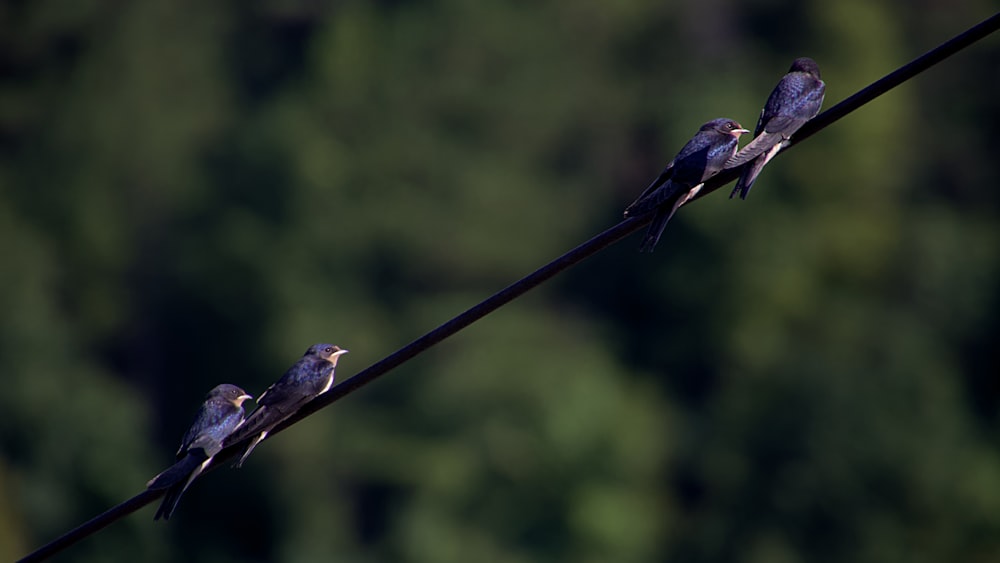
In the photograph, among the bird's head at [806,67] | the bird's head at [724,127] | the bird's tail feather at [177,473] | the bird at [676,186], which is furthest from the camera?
the bird's head at [806,67]

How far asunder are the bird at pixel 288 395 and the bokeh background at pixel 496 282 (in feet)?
128

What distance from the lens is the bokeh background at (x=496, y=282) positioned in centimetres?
5384

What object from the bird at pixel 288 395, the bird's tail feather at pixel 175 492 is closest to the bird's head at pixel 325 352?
the bird at pixel 288 395

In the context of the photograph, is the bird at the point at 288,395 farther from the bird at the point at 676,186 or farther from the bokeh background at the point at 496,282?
the bokeh background at the point at 496,282

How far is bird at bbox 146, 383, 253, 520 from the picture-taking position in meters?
8.56

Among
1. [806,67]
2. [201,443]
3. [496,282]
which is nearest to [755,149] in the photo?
[806,67]

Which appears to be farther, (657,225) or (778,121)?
(778,121)

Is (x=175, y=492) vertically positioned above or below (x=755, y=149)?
below

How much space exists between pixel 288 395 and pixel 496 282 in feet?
173

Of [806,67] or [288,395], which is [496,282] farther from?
[288,395]

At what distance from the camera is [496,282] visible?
61.7 metres

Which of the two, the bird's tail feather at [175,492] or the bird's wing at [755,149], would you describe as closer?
the bird's tail feather at [175,492]

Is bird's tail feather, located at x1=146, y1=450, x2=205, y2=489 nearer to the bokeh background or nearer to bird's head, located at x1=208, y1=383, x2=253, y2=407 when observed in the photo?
bird's head, located at x1=208, y1=383, x2=253, y2=407

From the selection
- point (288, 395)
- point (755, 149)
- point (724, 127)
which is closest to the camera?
point (288, 395)
